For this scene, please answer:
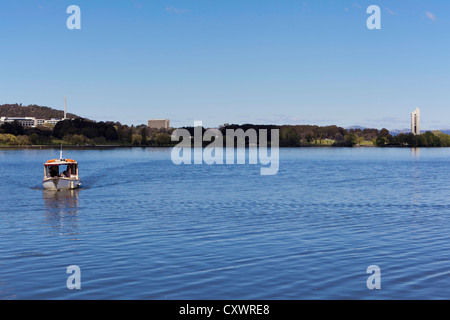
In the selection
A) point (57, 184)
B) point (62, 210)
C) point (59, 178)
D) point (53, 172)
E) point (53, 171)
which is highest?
point (53, 171)

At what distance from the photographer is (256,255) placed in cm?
2255

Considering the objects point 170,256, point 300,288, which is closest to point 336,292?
point 300,288

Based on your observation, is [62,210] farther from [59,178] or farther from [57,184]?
[57,184]

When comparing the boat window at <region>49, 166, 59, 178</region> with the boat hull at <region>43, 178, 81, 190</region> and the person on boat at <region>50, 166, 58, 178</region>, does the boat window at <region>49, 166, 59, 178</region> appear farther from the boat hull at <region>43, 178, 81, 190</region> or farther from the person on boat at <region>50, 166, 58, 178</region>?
the boat hull at <region>43, 178, 81, 190</region>

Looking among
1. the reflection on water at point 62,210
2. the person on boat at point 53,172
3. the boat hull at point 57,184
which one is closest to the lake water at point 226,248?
the reflection on water at point 62,210

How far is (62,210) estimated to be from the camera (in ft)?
136

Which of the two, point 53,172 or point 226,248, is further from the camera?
point 53,172

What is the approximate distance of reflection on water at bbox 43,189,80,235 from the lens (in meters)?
31.8

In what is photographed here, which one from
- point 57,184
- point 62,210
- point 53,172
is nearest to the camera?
point 62,210

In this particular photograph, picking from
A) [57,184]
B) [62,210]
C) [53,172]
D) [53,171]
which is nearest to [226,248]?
[62,210]
